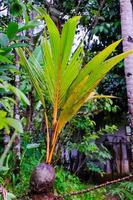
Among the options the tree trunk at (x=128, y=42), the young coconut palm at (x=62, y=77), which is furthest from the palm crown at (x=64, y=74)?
the tree trunk at (x=128, y=42)

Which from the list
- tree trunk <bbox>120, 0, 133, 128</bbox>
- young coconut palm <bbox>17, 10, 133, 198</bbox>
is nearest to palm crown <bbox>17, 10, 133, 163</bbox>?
young coconut palm <bbox>17, 10, 133, 198</bbox>

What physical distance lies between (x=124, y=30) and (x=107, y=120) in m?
3.46

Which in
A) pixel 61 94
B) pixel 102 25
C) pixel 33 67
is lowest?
pixel 61 94

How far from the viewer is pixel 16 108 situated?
2.39 metres

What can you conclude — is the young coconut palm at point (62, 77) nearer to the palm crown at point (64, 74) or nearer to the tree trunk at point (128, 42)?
the palm crown at point (64, 74)

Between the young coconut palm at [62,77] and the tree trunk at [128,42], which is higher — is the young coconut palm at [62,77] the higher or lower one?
the lower one

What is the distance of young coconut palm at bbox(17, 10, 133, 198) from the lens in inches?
46.4

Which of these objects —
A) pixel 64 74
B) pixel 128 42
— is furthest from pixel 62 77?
pixel 128 42

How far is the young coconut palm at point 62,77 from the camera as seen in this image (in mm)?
1179

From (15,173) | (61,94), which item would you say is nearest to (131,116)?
(15,173)

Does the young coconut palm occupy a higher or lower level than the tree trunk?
lower

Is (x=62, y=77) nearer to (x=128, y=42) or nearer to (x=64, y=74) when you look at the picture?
(x=64, y=74)

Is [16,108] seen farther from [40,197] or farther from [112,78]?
[112,78]

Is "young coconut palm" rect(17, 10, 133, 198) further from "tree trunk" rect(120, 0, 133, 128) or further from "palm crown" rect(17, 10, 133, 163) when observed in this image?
"tree trunk" rect(120, 0, 133, 128)
